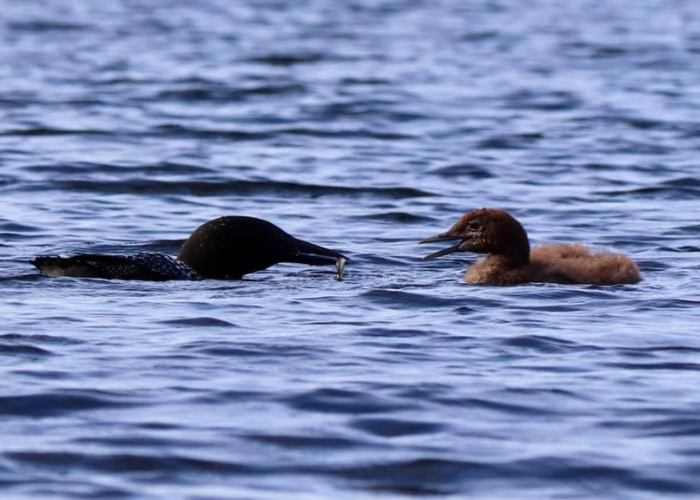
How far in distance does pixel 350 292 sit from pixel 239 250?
0.84 m

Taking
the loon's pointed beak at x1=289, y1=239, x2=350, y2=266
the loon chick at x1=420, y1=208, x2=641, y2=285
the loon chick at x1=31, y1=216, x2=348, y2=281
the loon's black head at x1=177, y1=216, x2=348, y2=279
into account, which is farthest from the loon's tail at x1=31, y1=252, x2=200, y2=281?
the loon chick at x1=420, y1=208, x2=641, y2=285

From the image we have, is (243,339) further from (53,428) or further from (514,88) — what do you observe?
(514,88)

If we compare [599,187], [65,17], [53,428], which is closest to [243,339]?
[53,428]

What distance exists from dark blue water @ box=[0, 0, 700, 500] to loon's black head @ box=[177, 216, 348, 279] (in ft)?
0.66

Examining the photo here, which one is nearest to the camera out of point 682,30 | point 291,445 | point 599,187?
point 291,445

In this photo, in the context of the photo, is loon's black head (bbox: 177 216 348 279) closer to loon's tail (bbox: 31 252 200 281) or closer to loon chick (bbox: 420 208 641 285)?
loon's tail (bbox: 31 252 200 281)

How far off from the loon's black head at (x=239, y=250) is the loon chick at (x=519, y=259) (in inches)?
29.9

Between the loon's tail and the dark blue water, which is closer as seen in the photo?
the dark blue water

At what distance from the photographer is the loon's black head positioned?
9547 mm

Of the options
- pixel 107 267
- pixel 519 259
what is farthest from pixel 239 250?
pixel 519 259

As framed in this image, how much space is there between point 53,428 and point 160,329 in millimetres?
1756

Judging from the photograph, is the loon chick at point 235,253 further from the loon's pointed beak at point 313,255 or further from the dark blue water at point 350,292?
the dark blue water at point 350,292

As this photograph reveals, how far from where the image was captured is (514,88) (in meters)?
22.6

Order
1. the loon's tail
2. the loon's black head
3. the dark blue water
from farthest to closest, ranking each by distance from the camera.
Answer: the loon's black head, the loon's tail, the dark blue water
